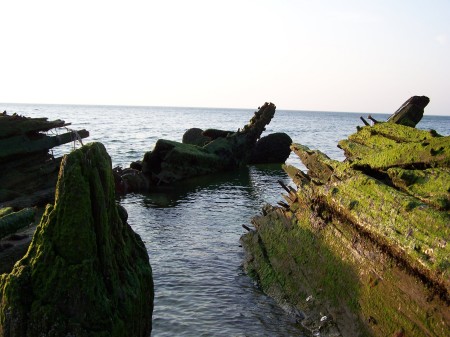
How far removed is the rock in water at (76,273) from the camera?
5547 mm

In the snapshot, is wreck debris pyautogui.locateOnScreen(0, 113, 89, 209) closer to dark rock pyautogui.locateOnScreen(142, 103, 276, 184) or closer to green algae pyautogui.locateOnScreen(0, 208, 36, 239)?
green algae pyautogui.locateOnScreen(0, 208, 36, 239)

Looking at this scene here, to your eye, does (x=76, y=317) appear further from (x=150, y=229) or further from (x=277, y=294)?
(x=150, y=229)

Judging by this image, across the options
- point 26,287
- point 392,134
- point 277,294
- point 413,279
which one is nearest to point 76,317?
point 26,287

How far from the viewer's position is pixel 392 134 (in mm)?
11070

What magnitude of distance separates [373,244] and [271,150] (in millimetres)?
33059

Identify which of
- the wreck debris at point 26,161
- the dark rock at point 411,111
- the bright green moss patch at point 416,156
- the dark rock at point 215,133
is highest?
the dark rock at point 411,111

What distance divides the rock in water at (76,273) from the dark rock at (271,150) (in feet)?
111

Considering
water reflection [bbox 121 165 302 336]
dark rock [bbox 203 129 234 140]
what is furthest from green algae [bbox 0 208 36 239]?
dark rock [bbox 203 129 234 140]

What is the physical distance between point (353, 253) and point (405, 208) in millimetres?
1627

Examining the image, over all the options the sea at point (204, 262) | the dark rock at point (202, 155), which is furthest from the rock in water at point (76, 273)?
the dark rock at point (202, 155)

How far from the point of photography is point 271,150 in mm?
40719

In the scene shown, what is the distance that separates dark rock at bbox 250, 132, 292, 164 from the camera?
40.5m

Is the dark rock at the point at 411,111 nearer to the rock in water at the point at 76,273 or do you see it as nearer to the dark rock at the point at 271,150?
the rock in water at the point at 76,273

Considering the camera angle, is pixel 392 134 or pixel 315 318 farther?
pixel 392 134
